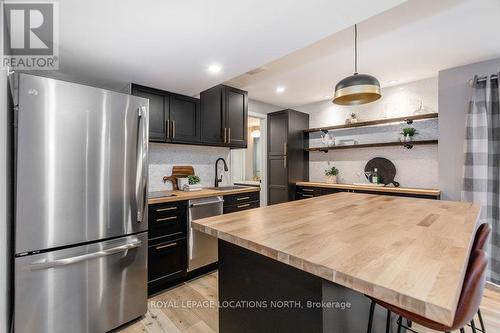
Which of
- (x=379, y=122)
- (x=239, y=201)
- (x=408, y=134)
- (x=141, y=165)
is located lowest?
(x=239, y=201)

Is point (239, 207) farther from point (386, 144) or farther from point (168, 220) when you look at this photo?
point (386, 144)

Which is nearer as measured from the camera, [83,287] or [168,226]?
[83,287]

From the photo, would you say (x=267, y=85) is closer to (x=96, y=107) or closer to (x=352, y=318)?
(x=96, y=107)

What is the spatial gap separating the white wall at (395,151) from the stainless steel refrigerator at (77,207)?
3.57 metres

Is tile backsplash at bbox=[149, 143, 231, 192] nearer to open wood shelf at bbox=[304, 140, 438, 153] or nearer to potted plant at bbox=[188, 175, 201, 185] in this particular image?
potted plant at bbox=[188, 175, 201, 185]

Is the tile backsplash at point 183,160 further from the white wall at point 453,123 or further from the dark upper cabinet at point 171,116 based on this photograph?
the white wall at point 453,123

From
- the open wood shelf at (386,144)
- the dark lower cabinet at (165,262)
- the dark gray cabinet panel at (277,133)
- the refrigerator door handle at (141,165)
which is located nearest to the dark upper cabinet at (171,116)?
the refrigerator door handle at (141,165)

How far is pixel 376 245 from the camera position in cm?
97

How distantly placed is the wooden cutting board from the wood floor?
126cm

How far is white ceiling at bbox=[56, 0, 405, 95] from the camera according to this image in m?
1.37

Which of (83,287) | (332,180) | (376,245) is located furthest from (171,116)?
(332,180)

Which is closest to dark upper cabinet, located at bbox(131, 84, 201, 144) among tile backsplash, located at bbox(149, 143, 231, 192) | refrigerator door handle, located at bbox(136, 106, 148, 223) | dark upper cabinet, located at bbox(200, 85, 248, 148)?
dark upper cabinet, located at bbox(200, 85, 248, 148)

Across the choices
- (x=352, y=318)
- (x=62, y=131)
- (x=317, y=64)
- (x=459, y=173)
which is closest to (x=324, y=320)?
(x=352, y=318)

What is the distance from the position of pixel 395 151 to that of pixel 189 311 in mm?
3670
